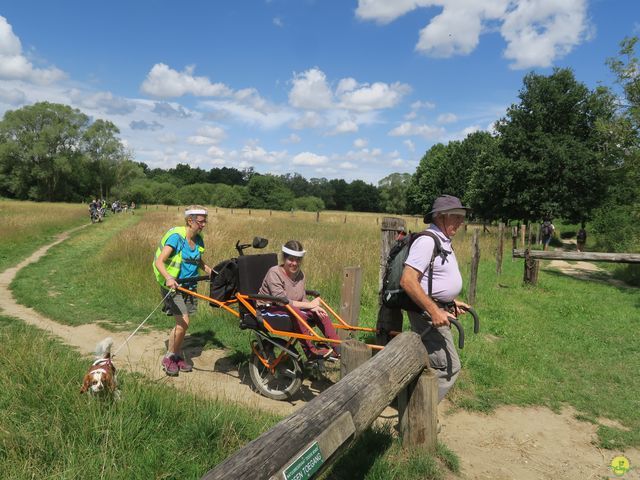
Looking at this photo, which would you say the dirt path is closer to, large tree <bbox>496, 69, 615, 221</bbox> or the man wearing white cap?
the man wearing white cap

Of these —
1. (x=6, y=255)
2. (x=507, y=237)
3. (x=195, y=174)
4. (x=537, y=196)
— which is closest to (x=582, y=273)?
(x=507, y=237)

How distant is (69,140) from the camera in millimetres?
58156

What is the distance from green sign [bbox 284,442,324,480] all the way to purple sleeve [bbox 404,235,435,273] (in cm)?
172

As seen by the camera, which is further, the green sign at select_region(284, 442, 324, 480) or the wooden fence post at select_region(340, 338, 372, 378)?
the wooden fence post at select_region(340, 338, 372, 378)

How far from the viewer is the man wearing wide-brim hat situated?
348 centimetres

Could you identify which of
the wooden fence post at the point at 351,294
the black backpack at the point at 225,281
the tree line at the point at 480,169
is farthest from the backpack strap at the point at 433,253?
the tree line at the point at 480,169

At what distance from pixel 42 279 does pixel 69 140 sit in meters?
55.8

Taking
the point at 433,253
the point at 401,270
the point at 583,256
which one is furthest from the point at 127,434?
the point at 583,256

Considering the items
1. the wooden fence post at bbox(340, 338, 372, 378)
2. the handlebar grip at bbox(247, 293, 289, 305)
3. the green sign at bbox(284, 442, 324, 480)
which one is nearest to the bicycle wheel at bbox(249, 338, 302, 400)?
the handlebar grip at bbox(247, 293, 289, 305)

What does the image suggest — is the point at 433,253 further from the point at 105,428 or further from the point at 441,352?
the point at 105,428

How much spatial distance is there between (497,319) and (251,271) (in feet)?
17.4

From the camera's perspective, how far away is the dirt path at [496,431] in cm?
384

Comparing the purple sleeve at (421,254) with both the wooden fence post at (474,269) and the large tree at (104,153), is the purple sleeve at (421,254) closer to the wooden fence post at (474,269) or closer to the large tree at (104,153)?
the wooden fence post at (474,269)

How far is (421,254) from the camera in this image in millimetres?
3529
